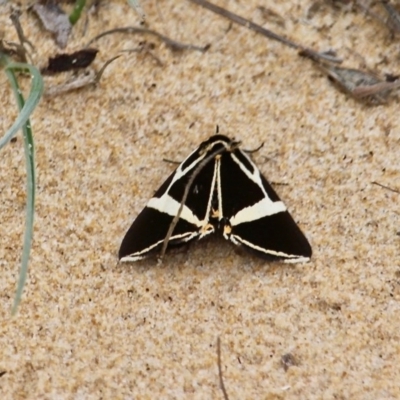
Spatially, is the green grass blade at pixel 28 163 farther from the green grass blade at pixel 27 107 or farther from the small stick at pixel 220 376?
the small stick at pixel 220 376

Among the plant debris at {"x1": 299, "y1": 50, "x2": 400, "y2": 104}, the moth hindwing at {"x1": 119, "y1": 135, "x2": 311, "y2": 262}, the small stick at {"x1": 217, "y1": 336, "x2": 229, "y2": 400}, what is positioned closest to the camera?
the small stick at {"x1": 217, "y1": 336, "x2": 229, "y2": 400}

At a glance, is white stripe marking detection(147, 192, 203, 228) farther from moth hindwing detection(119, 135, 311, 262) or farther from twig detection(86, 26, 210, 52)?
twig detection(86, 26, 210, 52)

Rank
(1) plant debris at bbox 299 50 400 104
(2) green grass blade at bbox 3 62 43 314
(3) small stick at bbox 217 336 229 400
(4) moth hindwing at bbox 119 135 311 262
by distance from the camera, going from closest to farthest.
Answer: (2) green grass blade at bbox 3 62 43 314 → (3) small stick at bbox 217 336 229 400 → (4) moth hindwing at bbox 119 135 311 262 → (1) plant debris at bbox 299 50 400 104

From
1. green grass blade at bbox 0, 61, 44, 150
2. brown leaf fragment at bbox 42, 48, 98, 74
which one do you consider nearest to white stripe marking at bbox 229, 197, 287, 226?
green grass blade at bbox 0, 61, 44, 150

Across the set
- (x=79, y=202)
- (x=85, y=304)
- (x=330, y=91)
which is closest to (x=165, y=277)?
(x=85, y=304)

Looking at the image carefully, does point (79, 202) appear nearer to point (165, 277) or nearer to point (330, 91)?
point (165, 277)

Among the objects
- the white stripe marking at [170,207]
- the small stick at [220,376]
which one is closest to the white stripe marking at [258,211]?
the white stripe marking at [170,207]

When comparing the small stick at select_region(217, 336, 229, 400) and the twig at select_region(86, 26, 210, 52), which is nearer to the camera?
the small stick at select_region(217, 336, 229, 400)
